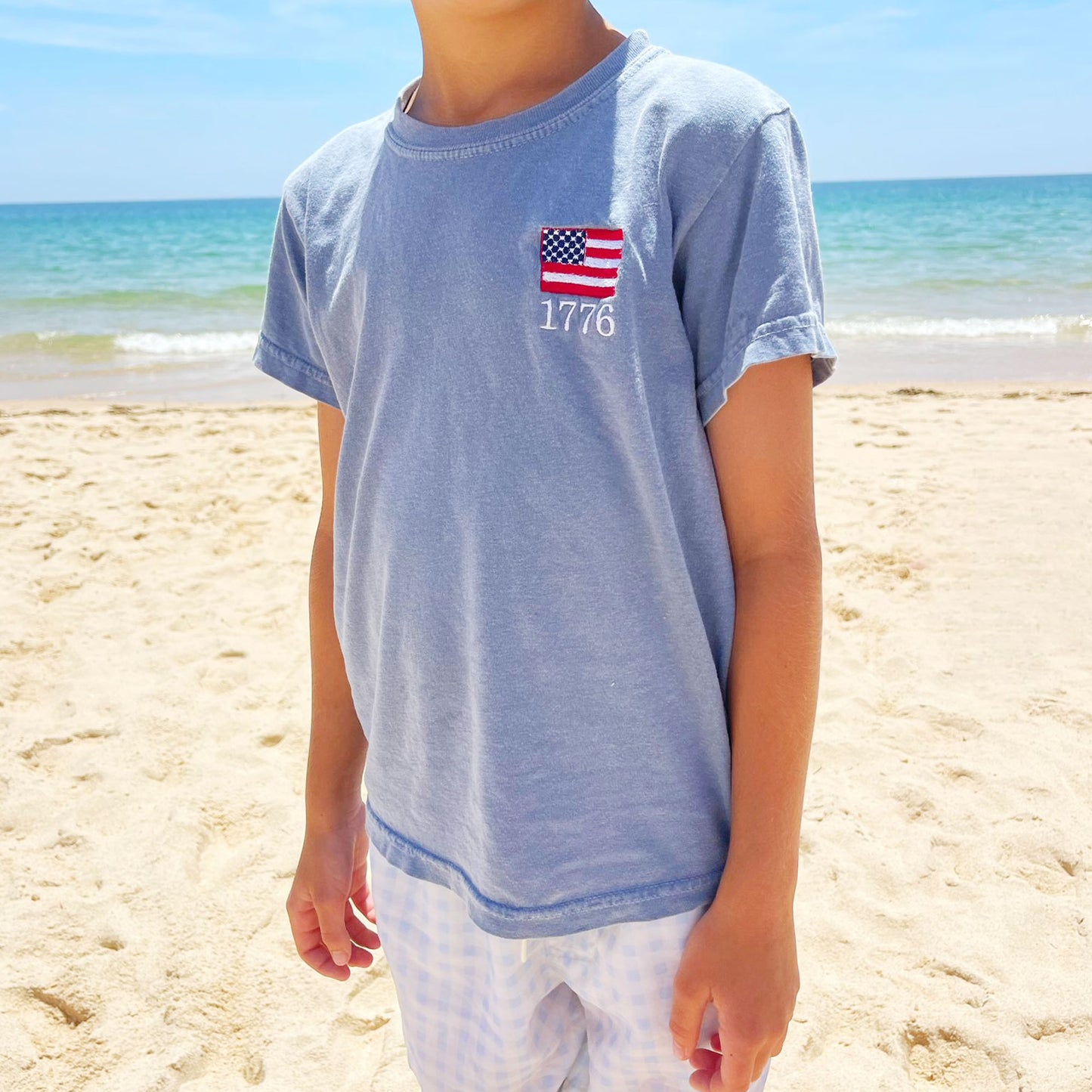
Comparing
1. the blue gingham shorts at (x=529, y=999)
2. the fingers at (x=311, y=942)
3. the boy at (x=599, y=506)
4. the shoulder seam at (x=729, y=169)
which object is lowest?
the fingers at (x=311, y=942)

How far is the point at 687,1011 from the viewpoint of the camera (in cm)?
87

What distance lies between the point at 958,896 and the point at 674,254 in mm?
2161

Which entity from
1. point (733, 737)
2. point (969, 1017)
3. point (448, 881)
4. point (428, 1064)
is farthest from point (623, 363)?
point (969, 1017)

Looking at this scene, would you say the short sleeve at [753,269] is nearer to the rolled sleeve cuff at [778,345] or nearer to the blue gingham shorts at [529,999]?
the rolled sleeve cuff at [778,345]

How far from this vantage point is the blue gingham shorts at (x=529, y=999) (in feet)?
2.97

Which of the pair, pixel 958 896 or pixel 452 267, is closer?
pixel 452 267

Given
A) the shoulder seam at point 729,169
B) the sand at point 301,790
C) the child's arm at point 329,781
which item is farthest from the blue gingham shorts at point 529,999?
the sand at point 301,790

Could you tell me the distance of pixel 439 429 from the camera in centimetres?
89

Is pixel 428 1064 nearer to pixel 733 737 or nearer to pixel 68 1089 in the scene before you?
pixel 733 737

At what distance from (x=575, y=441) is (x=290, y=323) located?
0.46 m

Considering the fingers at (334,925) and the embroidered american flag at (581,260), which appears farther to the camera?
the fingers at (334,925)

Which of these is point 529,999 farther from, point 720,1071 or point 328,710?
point 328,710

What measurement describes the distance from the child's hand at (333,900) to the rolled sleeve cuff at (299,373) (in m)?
0.50

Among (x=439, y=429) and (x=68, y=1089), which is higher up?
(x=439, y=429)
